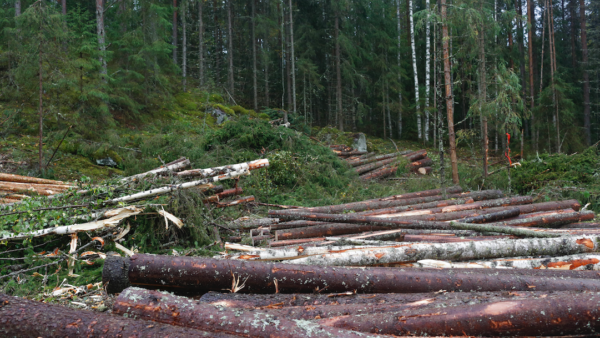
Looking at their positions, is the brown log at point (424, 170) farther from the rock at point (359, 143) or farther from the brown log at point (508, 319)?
the brown log at point (508, 319)

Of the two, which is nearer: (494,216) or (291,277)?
(291,277)

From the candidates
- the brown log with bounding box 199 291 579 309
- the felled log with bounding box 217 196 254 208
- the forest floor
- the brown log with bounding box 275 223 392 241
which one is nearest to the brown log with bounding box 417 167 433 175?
the forest floor

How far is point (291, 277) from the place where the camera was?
129 inches

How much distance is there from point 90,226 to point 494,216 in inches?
260

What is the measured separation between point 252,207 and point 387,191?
4.37 m

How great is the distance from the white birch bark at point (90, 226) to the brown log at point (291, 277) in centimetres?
244

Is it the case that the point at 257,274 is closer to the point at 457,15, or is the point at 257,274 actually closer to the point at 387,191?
the point at 387,191

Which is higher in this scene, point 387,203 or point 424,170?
point 387,203

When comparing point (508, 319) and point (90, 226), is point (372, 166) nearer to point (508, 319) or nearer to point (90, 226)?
point (90, 226)

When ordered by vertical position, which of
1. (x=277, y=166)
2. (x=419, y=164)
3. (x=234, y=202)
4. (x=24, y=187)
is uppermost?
(x=24, y=187)

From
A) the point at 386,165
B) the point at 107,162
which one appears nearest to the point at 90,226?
the point at 107,162

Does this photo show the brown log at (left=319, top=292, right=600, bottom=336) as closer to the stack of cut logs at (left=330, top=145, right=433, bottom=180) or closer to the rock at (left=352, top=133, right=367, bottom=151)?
the stack of cut logs at (left=330, top=145, right=433, bottom=180)

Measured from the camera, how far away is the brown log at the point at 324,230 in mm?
6168

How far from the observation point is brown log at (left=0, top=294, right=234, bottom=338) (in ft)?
7.63
